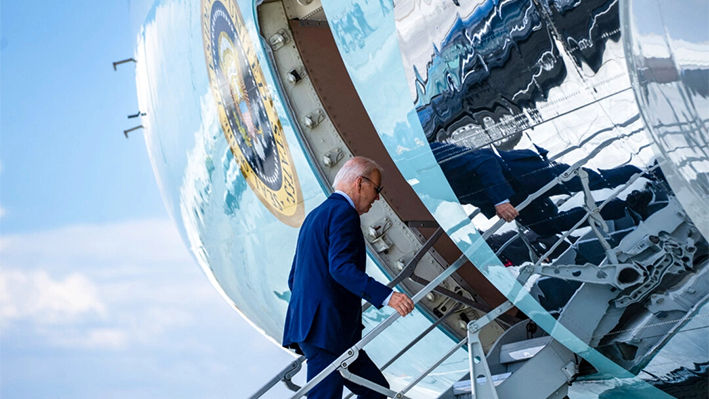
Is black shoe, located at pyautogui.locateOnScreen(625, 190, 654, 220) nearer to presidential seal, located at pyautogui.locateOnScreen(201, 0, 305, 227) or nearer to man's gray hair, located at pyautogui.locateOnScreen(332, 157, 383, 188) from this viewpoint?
man's gray hair, located at pyautogui.locateOnScreen(332, 157, 383, 188)

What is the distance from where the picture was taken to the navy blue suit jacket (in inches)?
147

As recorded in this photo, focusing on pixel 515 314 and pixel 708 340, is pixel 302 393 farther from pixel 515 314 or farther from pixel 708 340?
pixel 515 314

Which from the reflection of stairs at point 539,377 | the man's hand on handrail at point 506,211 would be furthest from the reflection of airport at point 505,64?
the reflection of stairs at point 539,377

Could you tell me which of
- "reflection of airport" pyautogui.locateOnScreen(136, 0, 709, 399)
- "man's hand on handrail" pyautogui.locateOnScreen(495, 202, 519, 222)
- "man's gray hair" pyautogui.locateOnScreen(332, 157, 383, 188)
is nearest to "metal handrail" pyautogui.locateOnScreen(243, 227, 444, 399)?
"reflection of airport" pyautogui.locateOnScreen(136, 0, 709, 399)

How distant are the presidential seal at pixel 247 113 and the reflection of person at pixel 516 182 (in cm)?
152

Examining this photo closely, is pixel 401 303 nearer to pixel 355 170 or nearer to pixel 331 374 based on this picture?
pixel 331 374

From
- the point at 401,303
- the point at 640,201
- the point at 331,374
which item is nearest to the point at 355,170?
the point at 401,303

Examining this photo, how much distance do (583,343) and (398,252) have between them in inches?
66.5

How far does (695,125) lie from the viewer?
2666mm

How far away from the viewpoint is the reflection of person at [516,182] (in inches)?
119

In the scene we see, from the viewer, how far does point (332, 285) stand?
12.5 ft

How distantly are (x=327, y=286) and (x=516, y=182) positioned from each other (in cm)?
106

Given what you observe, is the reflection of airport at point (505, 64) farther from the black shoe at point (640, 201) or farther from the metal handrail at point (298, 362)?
the metal handrail at point (298, 362)

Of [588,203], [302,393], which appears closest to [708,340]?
[588,203]
